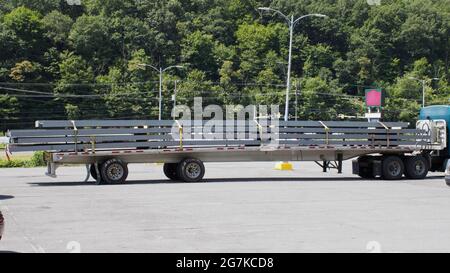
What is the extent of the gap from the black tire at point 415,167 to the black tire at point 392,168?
235 millimetres

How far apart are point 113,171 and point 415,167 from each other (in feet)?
37.1

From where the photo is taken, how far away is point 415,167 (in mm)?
27062

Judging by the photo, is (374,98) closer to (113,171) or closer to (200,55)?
(113,171)

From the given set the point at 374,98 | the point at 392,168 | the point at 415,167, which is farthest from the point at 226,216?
the point at 374,98

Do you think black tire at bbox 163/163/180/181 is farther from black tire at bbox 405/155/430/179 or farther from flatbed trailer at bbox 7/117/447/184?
black tire at bbox 405/155/430/179

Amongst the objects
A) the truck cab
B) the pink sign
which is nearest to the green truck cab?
the truck cab

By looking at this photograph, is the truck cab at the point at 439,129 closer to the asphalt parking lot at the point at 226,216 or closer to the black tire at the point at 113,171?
the asphalt parking lot at the point at 226,216

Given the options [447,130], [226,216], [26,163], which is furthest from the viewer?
[26,163]

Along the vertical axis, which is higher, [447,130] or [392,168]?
[447,130]

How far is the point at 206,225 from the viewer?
13.7 m

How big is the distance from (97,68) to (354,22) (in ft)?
168

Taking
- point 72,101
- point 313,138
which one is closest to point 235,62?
point 72,101

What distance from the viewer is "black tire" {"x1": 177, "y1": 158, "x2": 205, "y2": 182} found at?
24641mm

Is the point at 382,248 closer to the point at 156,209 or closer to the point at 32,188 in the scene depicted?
the point at 156,209
